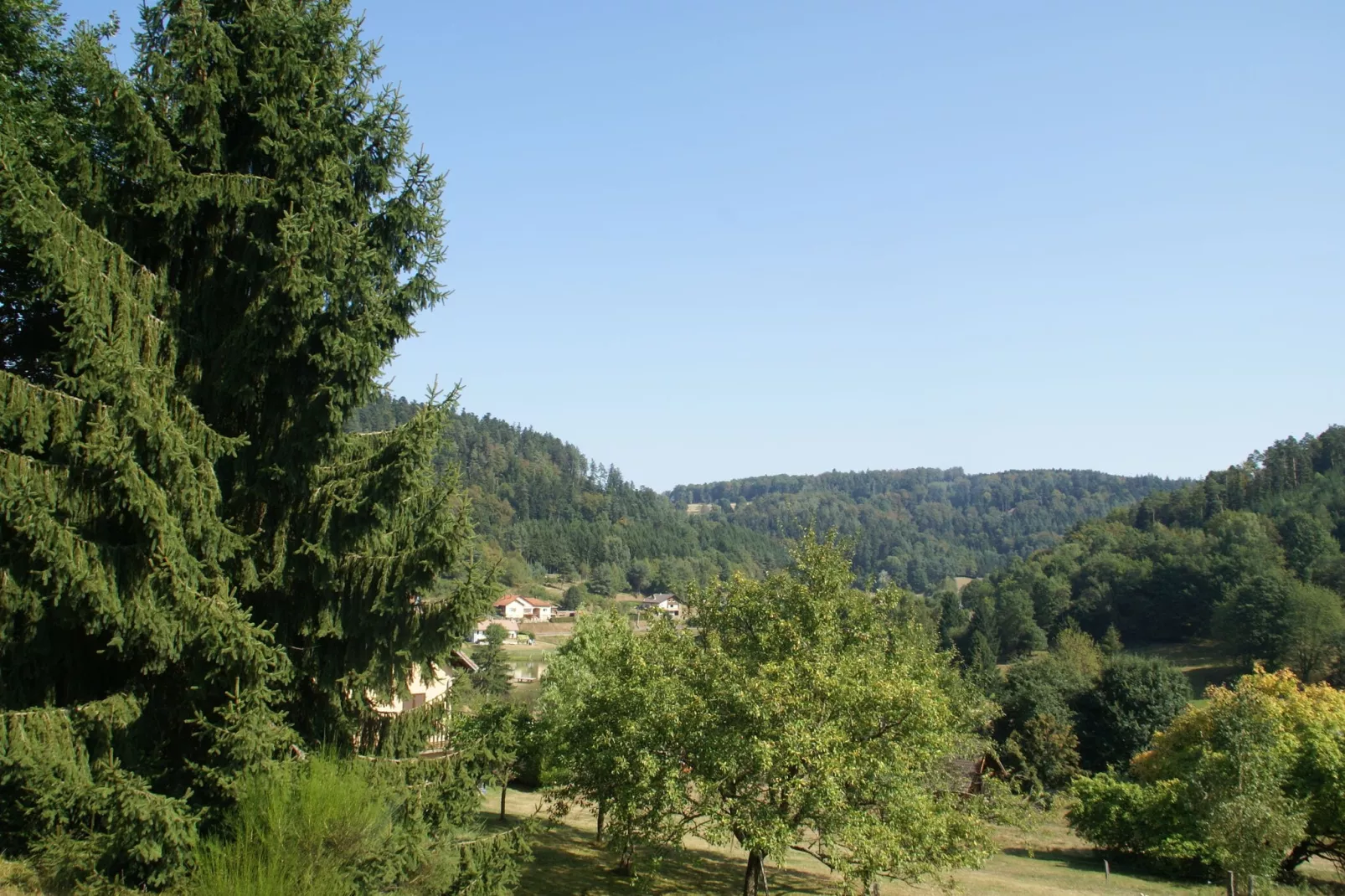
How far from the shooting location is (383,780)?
1090cm

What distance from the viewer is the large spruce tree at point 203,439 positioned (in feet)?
30.6

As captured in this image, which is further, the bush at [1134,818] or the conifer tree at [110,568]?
the bush at [1134,818]

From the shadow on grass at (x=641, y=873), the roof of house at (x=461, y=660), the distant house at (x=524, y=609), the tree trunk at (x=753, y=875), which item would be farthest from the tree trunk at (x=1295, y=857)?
the distant house at (x=524, y=609)

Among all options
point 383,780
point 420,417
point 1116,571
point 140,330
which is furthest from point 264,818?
point 1116,571

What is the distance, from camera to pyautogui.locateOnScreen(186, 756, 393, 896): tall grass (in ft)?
26.5

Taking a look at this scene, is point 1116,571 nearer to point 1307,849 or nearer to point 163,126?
point 1307,849

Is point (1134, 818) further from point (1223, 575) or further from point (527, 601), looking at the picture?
point (527, 601)

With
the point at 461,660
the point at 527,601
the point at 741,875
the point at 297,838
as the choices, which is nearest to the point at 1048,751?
the point at 741,875

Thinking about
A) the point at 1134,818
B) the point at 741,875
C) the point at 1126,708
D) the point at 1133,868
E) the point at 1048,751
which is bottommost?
the point at 1133,868

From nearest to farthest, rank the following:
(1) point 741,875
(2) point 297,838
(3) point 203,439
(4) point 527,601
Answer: (2) point 297,838 < (3) point 203,439 < (1) point 741,875 < (4) point 527,601

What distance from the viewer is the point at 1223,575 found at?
101312mm

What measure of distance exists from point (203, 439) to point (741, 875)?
18.4 m

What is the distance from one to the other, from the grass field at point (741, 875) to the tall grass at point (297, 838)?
233 inches

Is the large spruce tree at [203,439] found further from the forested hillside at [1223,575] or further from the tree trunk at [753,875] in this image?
the forested hillside at [1223,575]
